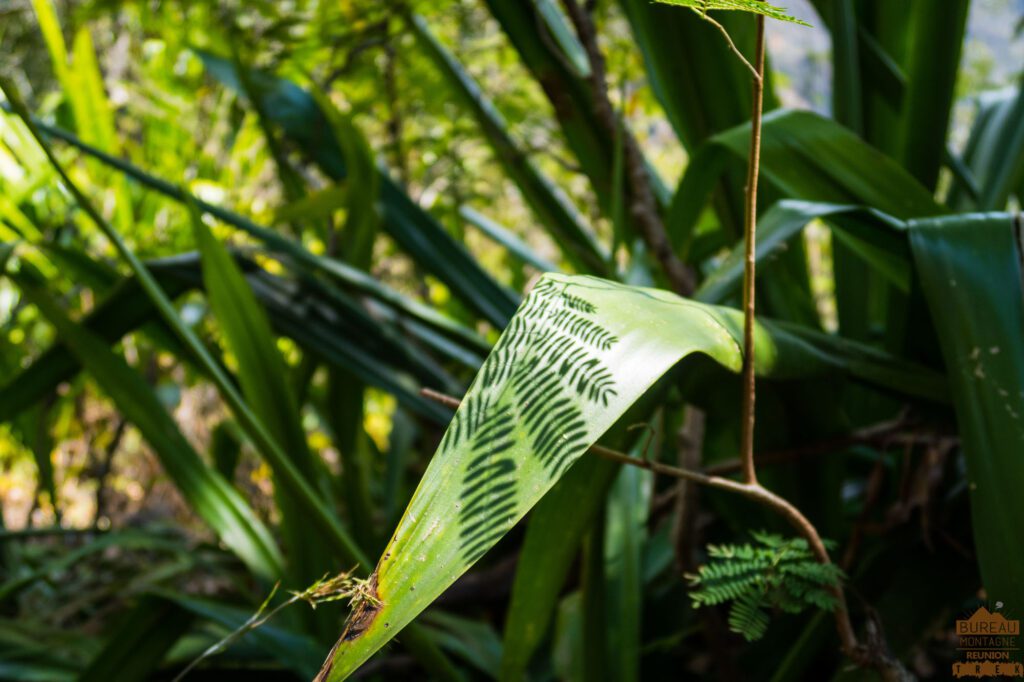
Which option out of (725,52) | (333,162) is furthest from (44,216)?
(725,52)

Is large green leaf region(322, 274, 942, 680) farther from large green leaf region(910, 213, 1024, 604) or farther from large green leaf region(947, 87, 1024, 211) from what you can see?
large green leaf region(947, 87, 1024, 211)

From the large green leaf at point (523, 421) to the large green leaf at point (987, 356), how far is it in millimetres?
172

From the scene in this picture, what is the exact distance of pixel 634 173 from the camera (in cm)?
80

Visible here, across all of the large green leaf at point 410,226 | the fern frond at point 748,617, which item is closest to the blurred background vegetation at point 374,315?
the large green leaf at point 410,226

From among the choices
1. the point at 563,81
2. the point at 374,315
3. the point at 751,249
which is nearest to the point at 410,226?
the point at 374,315

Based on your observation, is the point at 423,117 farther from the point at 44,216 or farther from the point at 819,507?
the point at 819,507

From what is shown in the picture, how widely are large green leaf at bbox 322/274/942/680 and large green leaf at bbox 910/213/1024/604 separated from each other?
17cm

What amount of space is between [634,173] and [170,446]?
19.8 inches

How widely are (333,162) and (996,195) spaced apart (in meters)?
0.74

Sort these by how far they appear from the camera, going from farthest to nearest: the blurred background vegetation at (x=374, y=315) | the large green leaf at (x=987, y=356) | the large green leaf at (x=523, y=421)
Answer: the blurred background vegetation at (x=374, y=315) → the large green leaf at (x=987, y=356) → the large green leaf at (x=523, y=421)

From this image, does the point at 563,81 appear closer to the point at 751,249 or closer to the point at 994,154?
the point at 994,154

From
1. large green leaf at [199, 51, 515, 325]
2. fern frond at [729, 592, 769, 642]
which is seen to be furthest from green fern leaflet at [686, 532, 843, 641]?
large green leaf at [199, 51, 515, 325]

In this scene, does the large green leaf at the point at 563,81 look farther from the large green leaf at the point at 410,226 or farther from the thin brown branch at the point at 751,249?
the thin brown branch at the point at 751,249

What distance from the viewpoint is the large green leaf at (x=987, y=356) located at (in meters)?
0.41
